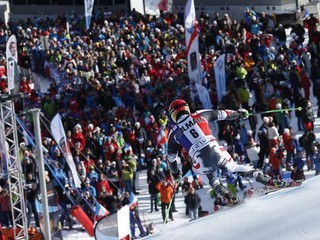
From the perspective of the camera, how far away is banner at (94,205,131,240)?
1628 cm

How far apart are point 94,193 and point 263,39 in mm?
6654

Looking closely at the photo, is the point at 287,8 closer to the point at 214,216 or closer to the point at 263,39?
the point at 263,39

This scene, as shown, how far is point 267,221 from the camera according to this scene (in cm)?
699

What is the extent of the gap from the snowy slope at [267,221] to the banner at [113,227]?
337 inches

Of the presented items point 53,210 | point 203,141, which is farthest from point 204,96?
point 203,141

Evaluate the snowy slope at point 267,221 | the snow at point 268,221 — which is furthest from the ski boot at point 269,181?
the snowy slope at point 267,221

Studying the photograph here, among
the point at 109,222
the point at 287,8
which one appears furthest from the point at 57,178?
the point at 287,8

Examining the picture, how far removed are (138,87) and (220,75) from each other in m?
2.90

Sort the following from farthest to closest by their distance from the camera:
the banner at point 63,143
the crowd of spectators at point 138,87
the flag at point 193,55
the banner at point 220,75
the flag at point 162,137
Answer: the flag at point 193,55
the banner at point 220,75
the flag at point 162,137
the crowd of spectators at point 138,87
the banner at point 63,143

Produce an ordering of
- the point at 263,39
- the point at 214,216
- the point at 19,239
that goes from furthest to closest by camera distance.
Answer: the point at 263,39, the point at 19,239, the point at 214,216

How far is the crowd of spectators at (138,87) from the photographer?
851 inches

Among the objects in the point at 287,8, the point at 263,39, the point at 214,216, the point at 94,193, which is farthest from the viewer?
the point at 287,8

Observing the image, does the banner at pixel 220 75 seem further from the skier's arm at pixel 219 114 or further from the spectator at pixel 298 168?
the skier's arm at pixel 219 114

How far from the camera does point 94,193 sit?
68.9ft
